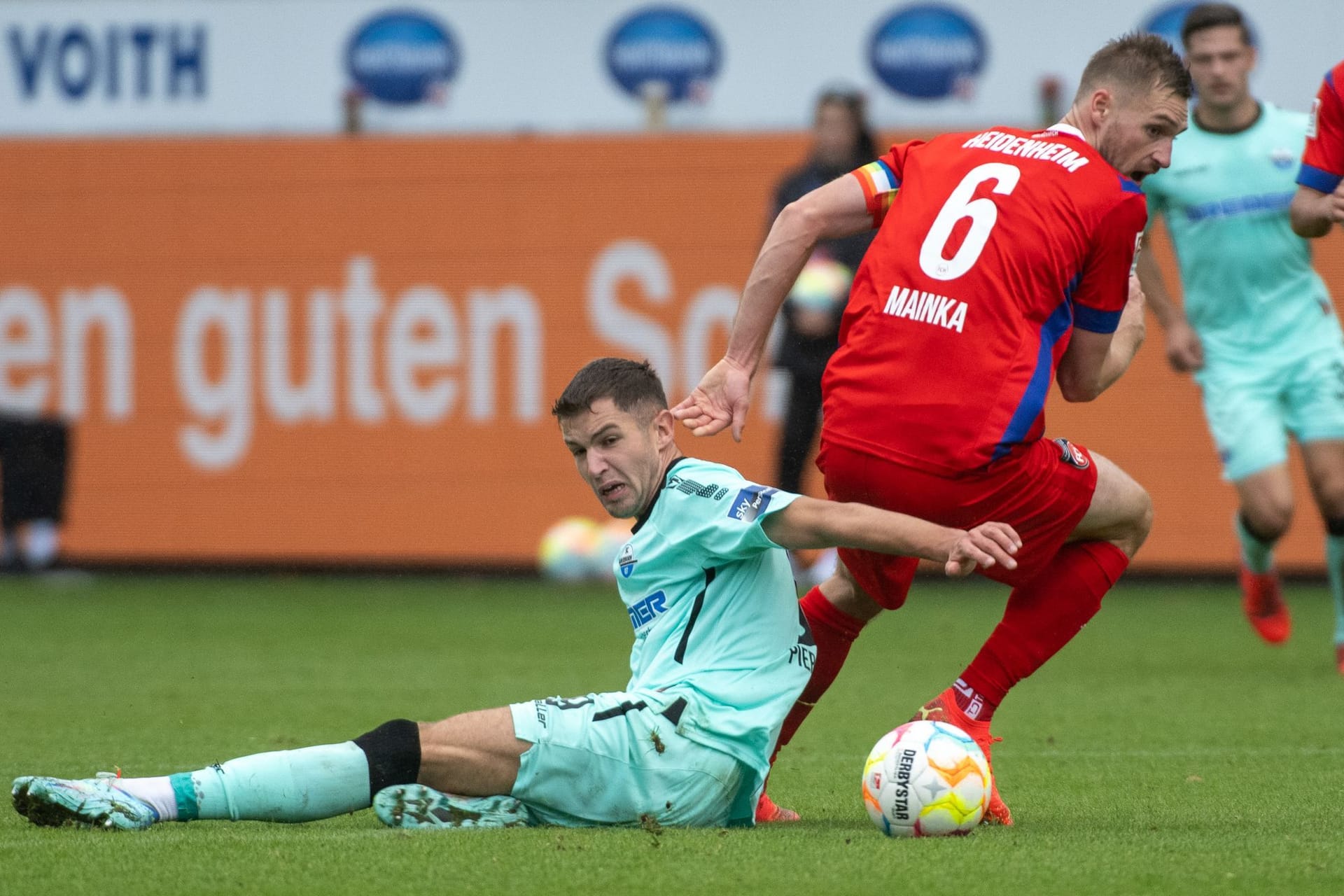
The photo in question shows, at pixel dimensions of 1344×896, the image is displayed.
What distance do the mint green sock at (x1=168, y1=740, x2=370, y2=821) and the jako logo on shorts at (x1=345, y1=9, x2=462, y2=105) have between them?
30.5 ft

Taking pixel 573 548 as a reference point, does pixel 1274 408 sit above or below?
above

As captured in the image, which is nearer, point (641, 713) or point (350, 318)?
point (641, 713)

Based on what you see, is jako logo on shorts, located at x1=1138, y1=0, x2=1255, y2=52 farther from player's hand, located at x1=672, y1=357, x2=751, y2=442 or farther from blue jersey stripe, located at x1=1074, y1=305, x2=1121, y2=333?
player's hand, located at x1=672, y1=357, x2=751, y2=442

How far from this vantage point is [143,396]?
12.4 meters

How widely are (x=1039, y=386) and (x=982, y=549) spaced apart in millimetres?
580

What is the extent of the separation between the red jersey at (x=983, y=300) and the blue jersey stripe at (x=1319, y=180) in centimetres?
184

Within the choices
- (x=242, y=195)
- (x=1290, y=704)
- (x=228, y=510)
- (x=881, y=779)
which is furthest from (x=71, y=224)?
(x=881, y=779)

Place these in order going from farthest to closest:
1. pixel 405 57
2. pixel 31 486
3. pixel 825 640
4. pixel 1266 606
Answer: pixel 405 57 → pixel 31 486 → pixel 1266 606 → pixel 825 640

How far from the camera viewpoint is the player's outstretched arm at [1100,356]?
4.47 meters

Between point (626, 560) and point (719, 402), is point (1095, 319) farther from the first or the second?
point (626, 560)

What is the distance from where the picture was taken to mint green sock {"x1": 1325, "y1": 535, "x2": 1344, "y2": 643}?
24.9 feet

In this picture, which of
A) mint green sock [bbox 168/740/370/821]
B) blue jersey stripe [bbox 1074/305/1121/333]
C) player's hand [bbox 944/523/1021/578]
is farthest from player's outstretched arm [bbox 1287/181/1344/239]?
mint green sock [bbox 168/740/370/821]

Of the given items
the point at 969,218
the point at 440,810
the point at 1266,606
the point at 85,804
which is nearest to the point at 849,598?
the point at 969,218

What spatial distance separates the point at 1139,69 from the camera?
4.39 meters
